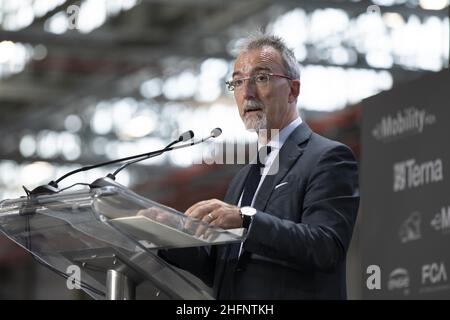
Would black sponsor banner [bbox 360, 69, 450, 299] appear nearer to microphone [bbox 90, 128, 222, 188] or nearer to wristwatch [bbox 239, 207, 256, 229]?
microphone [bbox 90, 128, 222, 188]

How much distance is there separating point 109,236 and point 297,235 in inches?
17.7

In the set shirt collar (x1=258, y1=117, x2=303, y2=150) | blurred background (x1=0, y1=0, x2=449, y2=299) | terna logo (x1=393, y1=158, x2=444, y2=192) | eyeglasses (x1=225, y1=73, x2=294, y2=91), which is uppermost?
blurred background (x1=0, y1=0, x2=449, y2=299)

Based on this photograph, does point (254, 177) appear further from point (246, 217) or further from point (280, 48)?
point (246, 217)

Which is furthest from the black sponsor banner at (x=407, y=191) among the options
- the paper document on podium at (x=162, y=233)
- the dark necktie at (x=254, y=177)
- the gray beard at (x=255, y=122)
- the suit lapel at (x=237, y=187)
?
the paper document on podium at (x=162, y=233)

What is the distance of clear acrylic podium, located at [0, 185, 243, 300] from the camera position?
2.56m

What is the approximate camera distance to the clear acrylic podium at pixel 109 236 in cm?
256

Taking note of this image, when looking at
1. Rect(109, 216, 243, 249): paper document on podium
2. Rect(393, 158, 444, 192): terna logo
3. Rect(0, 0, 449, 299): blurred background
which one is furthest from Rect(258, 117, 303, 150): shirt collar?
Rect(0, 0, 449, 299): blurred background

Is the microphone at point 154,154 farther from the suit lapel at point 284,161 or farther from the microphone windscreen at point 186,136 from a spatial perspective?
the suit lapel at point 284,161

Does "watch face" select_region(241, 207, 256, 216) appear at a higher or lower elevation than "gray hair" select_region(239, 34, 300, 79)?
lower

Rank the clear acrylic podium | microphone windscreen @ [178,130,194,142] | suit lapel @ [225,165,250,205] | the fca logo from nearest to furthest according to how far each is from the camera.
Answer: the clear acrylic podium < microphone windscreen @ [178,130,194,142] < suit lapel @ [225,165,250,205] < the fca logo

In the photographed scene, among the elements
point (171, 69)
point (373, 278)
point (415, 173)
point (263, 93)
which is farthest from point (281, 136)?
point (171, 69)

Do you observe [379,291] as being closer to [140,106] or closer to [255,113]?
[255,113]

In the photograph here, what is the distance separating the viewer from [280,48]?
3199 millimetres

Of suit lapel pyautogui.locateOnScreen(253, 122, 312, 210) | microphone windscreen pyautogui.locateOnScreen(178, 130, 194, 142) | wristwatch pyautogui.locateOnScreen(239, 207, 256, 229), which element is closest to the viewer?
wristwatch pyautogui.locateOnScreen(239, 207, 256, 229)
